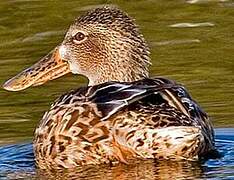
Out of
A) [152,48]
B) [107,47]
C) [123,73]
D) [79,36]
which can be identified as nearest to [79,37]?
[79,36]

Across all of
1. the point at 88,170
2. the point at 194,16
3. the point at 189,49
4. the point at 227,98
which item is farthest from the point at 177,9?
the point at 88,170

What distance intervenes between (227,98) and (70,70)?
1535 millimetres

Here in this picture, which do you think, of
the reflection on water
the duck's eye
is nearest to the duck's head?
the duck's eye

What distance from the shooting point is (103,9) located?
42.3ft

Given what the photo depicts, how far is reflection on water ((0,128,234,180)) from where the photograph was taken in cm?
1109

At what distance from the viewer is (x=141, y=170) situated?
1123 centimetres

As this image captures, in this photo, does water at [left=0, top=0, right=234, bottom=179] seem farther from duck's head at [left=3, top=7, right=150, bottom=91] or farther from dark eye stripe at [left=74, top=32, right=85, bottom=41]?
dark eye stripe at [left=74, top=32, right=85, bottom=41]

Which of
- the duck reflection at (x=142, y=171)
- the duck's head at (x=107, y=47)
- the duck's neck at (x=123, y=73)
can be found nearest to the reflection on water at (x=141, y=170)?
the duck reflection at (x=142, y=171)

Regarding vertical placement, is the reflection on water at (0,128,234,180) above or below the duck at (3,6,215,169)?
below

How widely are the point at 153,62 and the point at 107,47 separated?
9.23ft

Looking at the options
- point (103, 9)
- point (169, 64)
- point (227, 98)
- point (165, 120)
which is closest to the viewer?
point (165, 120)

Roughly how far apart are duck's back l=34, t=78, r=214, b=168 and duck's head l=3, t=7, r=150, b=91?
38.5 inches

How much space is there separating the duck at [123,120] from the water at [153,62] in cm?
Answer: 12

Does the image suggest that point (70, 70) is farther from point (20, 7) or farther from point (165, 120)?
point (20, 7)
